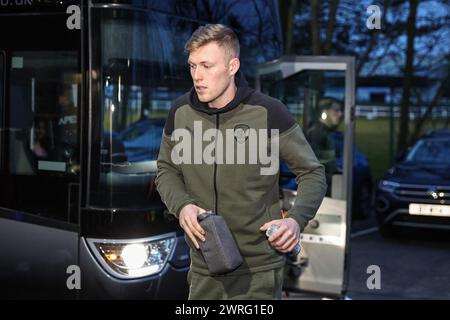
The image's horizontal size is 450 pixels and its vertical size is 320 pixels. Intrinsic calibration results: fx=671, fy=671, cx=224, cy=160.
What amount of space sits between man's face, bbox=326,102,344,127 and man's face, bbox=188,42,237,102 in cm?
340

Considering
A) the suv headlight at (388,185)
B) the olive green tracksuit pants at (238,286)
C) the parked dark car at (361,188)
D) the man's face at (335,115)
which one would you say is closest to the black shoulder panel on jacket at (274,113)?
the olive green tracksuit pants at (238,286)

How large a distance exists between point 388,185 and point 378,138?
7517 mm

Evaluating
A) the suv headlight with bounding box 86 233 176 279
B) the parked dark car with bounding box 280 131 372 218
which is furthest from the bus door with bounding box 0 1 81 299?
the parked dark car with bounding box 280 131 372 218

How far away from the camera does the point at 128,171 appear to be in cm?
447

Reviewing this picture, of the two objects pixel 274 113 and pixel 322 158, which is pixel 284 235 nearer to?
pixel 274 113

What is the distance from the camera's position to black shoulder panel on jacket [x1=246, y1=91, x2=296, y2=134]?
2764mm

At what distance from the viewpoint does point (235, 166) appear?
2742 millimetres

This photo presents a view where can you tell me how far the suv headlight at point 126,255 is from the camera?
432 centimetres

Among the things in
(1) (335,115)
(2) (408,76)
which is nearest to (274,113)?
(1) (335,115)

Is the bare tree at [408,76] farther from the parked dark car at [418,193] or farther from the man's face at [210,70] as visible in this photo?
the man's face at [210,70]

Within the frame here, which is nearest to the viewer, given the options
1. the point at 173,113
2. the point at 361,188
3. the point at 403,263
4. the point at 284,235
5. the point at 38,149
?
the point at 284,235

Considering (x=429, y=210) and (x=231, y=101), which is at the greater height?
(x=231, y=101)

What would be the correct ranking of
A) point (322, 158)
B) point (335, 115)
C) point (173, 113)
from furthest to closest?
1. point (335, 115)
2. point (322, 158)
3. point (173, 113)

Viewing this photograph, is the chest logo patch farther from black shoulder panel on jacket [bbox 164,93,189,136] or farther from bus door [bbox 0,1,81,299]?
bus door [bbox 0,1,81,299]
